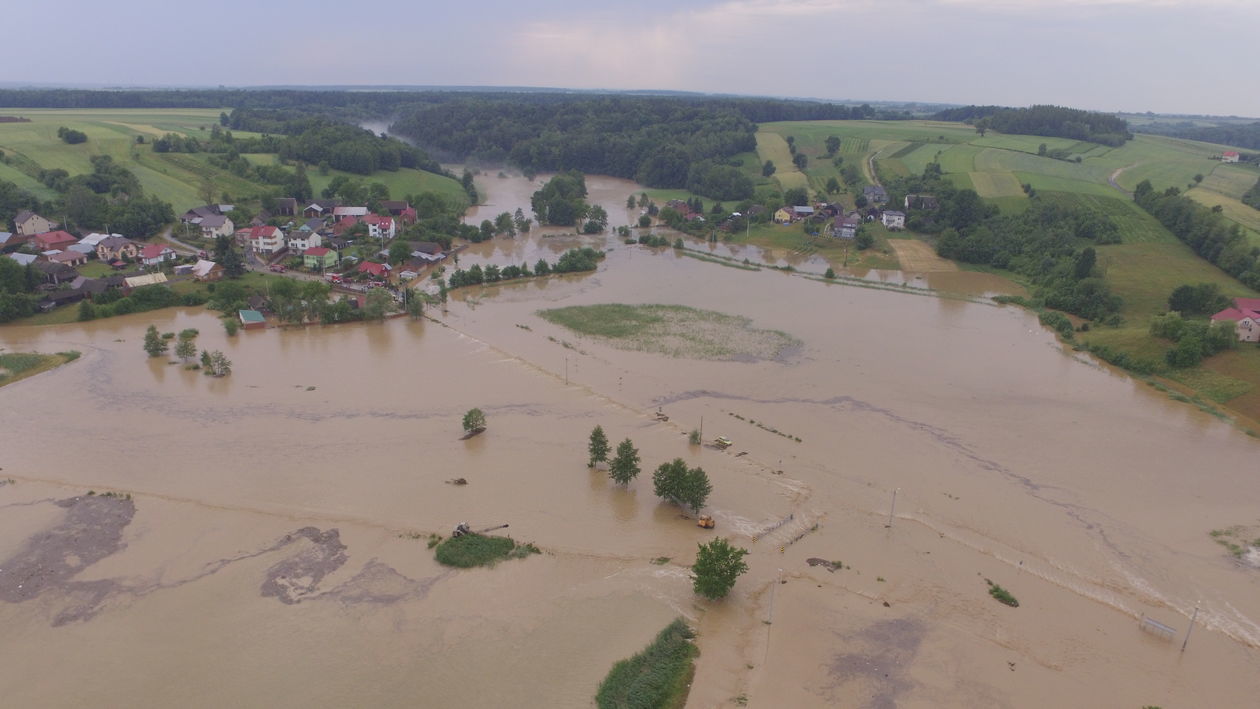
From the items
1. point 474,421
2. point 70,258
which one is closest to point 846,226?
point 474,421

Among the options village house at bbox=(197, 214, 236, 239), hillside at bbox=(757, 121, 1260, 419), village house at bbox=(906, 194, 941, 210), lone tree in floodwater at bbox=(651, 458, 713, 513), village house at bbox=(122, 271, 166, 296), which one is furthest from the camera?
village house at bbox=(906, 194, 941, 210)

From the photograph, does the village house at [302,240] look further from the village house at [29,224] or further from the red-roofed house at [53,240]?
the village house at [29,224]

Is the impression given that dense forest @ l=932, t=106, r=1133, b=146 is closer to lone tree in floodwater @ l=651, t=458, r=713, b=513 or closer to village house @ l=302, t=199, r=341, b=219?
village house @ l=302, t=199, r=341, b=219

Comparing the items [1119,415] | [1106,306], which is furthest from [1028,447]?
[1106,306]

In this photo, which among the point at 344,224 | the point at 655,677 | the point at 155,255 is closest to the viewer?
the point at 655,677

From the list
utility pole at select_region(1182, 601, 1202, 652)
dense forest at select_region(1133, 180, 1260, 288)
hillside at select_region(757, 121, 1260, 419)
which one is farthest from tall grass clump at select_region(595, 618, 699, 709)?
dense forest at select_region(1133, 180, 1260, 288)

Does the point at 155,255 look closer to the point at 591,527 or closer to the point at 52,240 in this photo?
the point at 52,240

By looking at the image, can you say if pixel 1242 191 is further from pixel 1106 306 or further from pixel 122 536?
pixel 122 536

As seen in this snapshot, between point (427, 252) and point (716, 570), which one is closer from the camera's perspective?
point (716, 570)
